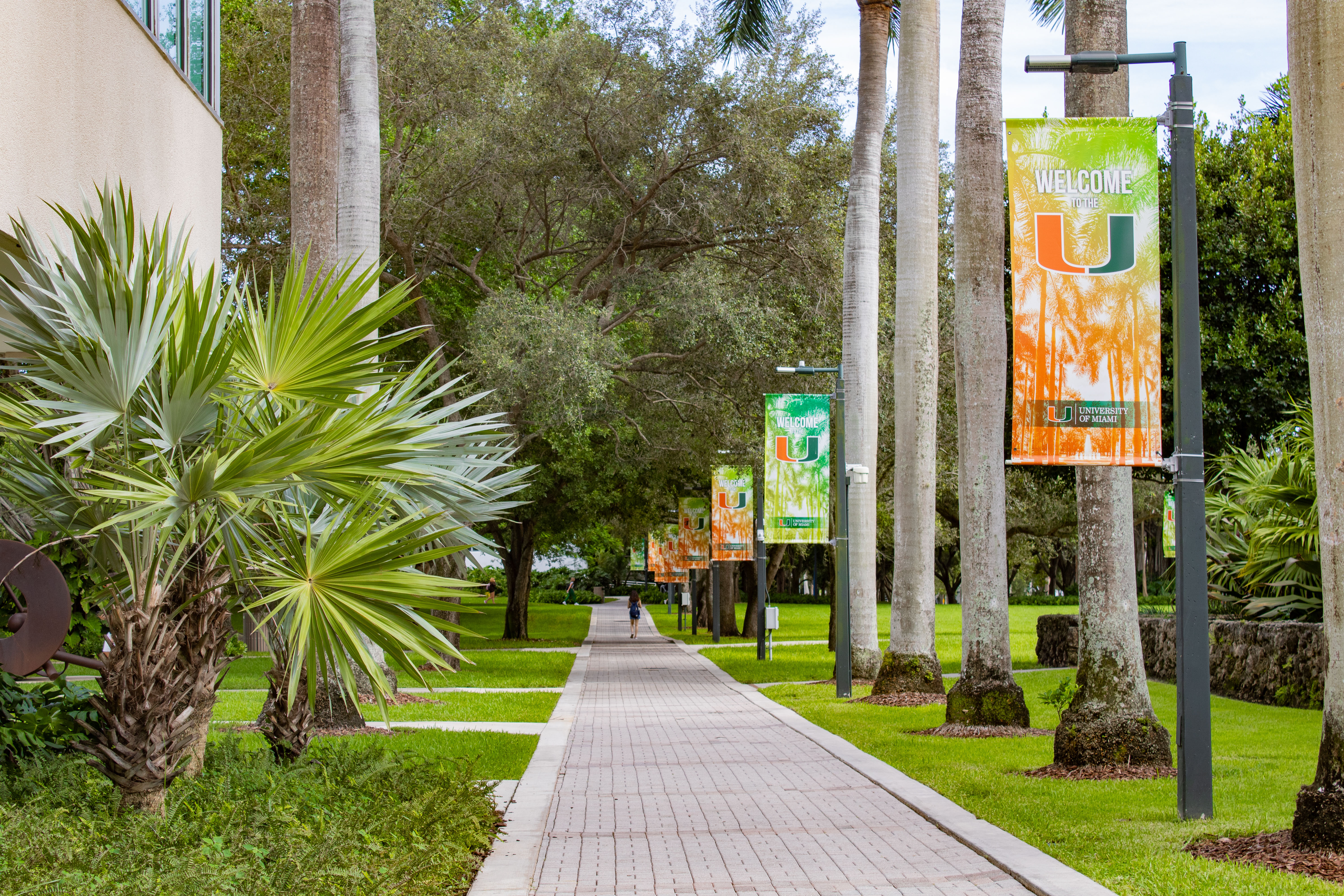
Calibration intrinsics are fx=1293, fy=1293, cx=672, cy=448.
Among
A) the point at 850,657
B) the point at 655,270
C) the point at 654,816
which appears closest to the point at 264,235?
the point at 655,270

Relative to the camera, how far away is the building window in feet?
36.6

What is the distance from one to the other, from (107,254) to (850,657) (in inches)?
546

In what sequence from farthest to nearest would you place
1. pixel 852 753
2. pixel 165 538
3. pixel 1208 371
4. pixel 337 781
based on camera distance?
pixel 1208 371 < pixel 852 753 < pixel 337 781 < pixel 165 538

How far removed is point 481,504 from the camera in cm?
858

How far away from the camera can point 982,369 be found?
13.4 metres

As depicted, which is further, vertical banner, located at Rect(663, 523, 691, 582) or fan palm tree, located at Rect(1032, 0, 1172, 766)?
vertical banner, located at Rect(663, 523, 691, 582)

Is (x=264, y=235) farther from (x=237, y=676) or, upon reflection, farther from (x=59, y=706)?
(x=59, y=706)

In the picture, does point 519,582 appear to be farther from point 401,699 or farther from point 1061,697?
point 1061,697

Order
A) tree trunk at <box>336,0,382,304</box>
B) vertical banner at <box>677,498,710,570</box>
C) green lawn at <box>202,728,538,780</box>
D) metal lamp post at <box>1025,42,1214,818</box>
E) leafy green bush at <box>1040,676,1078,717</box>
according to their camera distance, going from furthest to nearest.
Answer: vertical banner at <box>677,498,710,570</box>
tree trunk at <box>336,0,382,304</box>
leafy green bush at <box>1040,676,1078,717</box>
green lawn at <box>202,728,538,780</box>
metal lamp post at <box>1025,42,1214,818</box>

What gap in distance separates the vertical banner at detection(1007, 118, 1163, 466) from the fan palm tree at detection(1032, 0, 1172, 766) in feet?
4.71

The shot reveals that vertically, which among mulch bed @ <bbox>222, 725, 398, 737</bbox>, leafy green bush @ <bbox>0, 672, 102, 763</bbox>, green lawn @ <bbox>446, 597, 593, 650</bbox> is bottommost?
green lawn @ <bbox>446, 597, 593, 650</bbox>

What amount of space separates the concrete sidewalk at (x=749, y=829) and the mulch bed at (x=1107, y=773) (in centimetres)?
114

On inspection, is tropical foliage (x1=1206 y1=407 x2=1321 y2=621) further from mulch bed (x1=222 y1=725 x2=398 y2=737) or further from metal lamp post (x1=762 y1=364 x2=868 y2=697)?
mulch bed (x1=222 y1=725 x2=398 y2=737)

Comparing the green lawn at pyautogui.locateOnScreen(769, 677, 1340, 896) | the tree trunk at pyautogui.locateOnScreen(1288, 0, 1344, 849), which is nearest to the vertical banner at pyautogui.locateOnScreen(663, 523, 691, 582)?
the green lawn at pyautogui.locateOnScreen(769, 677, 1340, 896)
